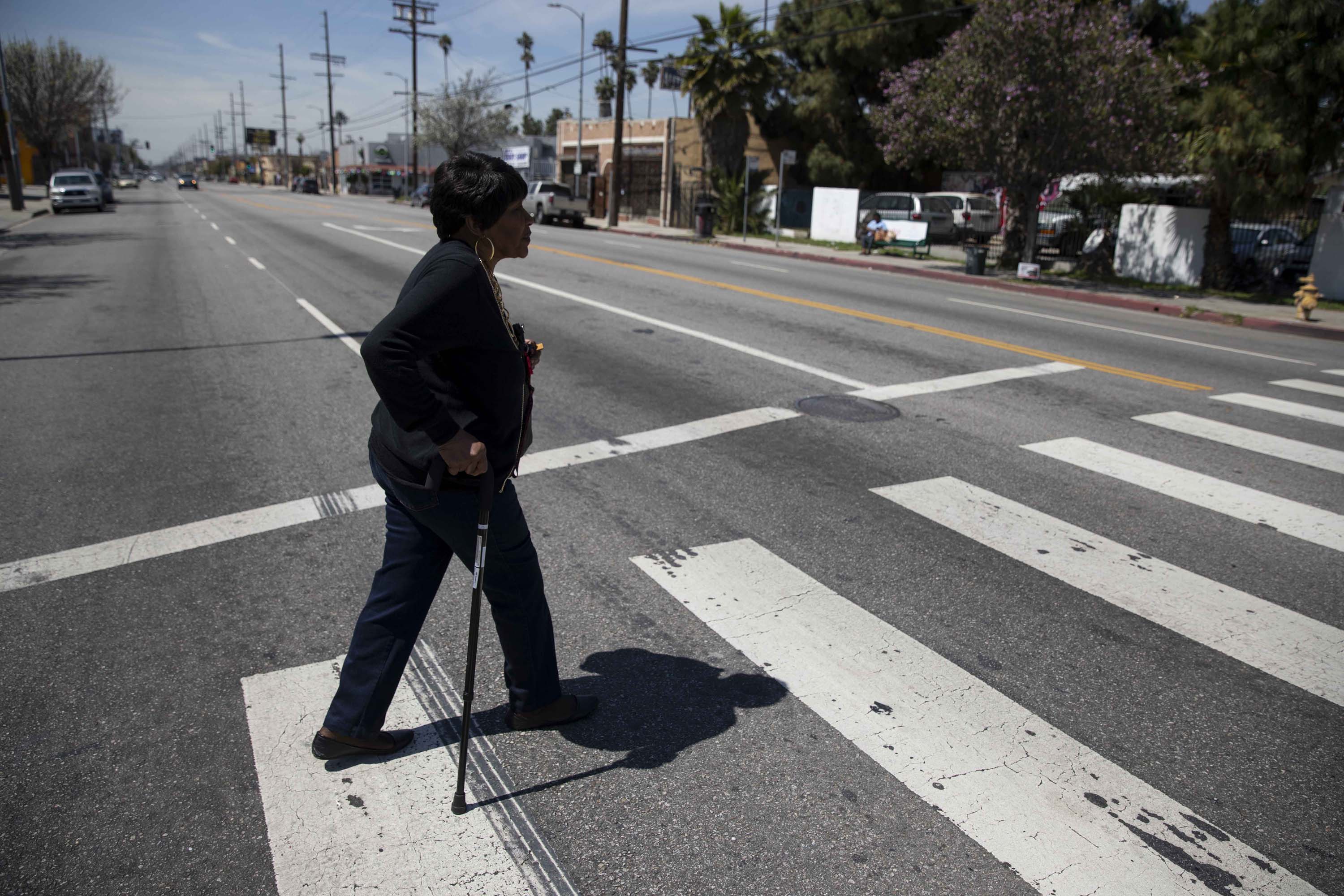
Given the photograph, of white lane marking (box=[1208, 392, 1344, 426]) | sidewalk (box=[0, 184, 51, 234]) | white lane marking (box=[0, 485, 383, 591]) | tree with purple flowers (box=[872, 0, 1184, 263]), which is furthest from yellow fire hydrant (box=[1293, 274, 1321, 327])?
sidewalk (box=[0, 184, 51, 234])

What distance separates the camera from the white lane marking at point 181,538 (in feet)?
14.3

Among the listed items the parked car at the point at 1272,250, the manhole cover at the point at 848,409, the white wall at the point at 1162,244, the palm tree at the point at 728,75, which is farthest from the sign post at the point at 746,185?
the manhole cover at the point at 848,409

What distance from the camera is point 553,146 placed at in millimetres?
70000

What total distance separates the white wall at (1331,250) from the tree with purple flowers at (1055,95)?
2.92 m

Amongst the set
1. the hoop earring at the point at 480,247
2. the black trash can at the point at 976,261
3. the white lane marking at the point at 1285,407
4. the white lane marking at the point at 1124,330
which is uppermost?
the hoop earring at the point at 480,247

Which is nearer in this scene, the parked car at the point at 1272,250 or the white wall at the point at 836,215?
the parked car at the point at 1272,250

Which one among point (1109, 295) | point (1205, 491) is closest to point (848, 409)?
point (1205, 491)

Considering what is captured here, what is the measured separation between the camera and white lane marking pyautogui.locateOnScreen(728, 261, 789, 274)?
1997 cm

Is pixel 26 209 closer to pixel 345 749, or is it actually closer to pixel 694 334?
pixel 694 334

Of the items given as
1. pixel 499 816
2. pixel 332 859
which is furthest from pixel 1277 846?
pixel 332 859

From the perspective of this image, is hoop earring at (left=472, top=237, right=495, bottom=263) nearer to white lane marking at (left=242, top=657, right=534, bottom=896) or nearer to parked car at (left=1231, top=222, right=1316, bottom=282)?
white lane marking at (left=242, top=657, right=534, bottom=896)

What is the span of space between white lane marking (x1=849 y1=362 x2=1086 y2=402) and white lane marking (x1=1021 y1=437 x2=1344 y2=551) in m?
1.62

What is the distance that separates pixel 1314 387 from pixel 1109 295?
9316 millimetres

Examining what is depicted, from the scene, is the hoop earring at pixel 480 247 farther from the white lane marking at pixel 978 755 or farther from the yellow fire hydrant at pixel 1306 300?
the yellow fire hydrant at pixel 1306 300
